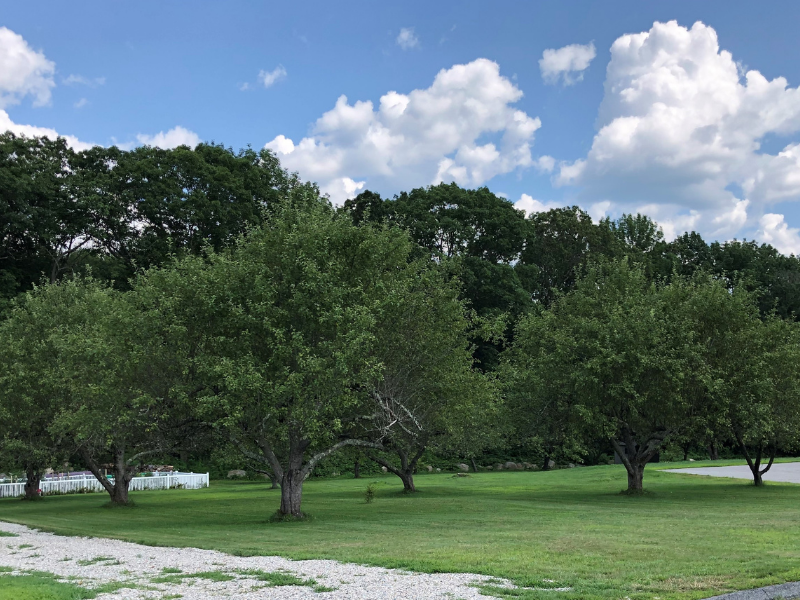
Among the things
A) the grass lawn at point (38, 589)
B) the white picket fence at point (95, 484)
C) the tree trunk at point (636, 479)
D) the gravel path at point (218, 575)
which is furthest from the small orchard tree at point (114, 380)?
the tree trunk at point (636, 479)

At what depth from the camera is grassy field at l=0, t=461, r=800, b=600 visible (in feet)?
33.3

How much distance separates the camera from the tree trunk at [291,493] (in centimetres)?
2105

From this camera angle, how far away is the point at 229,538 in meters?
16.2

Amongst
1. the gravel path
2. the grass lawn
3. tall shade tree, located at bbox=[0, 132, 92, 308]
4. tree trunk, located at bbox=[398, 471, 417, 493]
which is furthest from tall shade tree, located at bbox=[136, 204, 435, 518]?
tall shade tree, located at bbox=[0, 132, 92, 308]

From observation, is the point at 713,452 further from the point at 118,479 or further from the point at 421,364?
the point at 118,479

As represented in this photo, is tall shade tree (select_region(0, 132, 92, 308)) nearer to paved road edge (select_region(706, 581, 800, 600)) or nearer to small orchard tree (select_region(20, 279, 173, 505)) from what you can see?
small orchard tree (select_region(20, 279, 173, 505))

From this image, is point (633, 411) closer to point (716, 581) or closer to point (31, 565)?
point (716, 581)

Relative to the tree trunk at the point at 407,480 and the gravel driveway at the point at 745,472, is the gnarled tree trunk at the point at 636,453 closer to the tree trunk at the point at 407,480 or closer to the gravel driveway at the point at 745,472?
the tree trunk at the point at 407,480

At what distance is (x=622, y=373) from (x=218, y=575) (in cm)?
1975

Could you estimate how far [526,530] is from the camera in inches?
658

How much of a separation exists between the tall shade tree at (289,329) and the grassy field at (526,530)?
2773 mm

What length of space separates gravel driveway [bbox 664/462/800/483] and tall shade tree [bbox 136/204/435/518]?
2673 centimetres

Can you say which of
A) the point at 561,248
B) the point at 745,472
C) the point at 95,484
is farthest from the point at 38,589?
the point at 561,248

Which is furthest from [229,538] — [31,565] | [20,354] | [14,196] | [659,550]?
[14,196]
